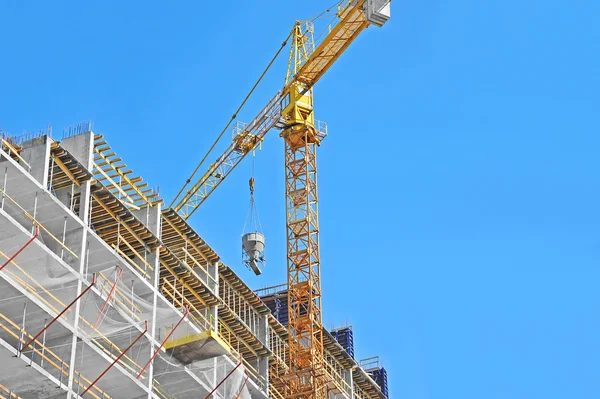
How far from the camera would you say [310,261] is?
74.5 metres

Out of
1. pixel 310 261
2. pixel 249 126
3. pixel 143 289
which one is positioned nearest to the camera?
pixel 143 289

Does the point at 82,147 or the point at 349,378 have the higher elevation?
the point at 349,378

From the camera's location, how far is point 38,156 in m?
50.8

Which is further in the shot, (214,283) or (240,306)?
(240,306)

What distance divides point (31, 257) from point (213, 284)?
15284 mm

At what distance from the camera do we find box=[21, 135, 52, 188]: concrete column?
50.3m

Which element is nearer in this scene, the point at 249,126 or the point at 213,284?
the point at 213,284

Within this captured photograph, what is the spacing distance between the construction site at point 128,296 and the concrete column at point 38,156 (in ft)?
0.17

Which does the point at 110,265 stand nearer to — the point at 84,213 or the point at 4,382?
the point at 84,213

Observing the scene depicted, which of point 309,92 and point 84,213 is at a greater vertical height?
point 309,92

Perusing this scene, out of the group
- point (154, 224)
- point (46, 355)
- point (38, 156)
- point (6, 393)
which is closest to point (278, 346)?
point (154, 224)

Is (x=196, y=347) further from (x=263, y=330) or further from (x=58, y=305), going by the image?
(x=263, y=330)

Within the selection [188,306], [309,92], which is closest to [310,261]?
[309,92]

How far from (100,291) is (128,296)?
109 inches
